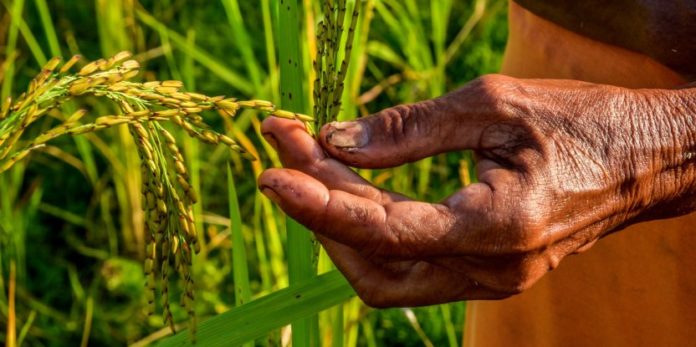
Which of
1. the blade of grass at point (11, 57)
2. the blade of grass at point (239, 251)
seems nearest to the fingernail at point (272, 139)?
the blade of grass at point (239, 251)

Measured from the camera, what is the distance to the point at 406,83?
3125 mm

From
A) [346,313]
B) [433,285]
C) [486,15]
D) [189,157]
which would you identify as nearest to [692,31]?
[433,285]

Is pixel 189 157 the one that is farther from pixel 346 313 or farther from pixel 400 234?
pixel 400 234

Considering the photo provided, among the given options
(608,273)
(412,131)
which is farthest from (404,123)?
(608,273)

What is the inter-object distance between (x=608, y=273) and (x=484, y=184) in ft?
1.65

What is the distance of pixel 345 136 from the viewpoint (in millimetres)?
1094

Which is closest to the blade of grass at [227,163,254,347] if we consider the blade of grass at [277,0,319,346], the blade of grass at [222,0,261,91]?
the blade of grass at [277,0,319,346]

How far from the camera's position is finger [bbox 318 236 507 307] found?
117 cm

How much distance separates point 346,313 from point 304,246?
80 centimetres

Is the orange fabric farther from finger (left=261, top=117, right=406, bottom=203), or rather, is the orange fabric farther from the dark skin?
finger (left=261, top=117, right=406, bottom=203)

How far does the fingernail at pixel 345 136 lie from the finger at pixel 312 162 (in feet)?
0.07

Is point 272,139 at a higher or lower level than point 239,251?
higher

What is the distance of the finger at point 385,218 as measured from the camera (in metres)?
1.03

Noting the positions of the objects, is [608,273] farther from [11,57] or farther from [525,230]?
[11,57]
